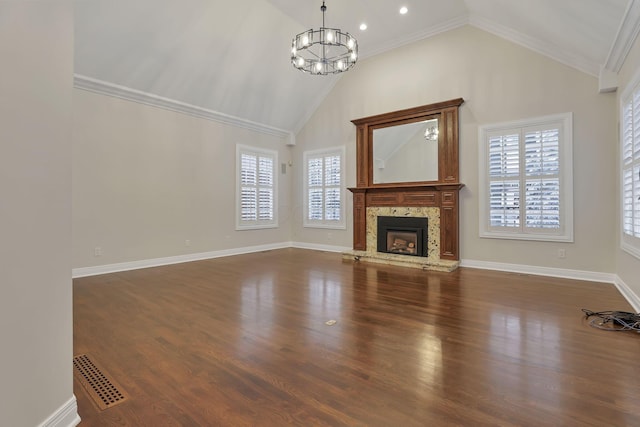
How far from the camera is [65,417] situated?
5.00 ft

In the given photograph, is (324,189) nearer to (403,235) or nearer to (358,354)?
(403,235)

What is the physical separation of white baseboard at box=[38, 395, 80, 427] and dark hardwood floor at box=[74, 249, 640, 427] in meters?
0.05

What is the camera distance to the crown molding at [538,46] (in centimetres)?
458

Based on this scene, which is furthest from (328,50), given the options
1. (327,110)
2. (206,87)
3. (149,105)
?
(149,105)

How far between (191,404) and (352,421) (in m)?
0.89

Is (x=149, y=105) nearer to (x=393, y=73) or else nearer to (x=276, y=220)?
(x=276, y=220)

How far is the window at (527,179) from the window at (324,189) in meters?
3.07

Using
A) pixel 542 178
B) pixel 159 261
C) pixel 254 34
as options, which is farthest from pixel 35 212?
pixel 542 178

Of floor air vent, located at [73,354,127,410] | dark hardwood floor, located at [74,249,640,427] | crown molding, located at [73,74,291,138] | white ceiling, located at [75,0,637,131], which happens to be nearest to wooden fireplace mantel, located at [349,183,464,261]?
dark hardwood floor, located at [74,249,640,427]

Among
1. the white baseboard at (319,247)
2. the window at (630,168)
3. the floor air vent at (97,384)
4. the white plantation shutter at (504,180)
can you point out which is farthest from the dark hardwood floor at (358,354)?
the white baseboard at (319,247)

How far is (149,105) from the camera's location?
5703 millimetres

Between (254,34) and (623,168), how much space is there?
5886mm

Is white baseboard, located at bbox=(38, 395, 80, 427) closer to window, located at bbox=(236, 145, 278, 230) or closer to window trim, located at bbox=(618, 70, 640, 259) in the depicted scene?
window trim, located at bbox=(618, 70, 640, 259)

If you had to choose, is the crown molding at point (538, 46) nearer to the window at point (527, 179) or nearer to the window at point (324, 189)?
the window at point (527, 179)
